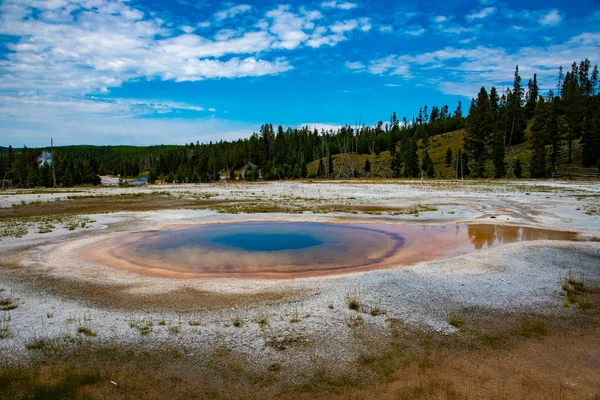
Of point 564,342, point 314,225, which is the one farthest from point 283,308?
point 314,225

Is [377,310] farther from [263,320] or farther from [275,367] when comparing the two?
[275,367]

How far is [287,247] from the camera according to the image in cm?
1745

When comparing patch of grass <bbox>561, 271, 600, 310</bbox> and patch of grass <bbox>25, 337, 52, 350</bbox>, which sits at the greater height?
patch of grass <bbox>561, 271, 600, 310</bbox>

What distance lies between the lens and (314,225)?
2372 cm

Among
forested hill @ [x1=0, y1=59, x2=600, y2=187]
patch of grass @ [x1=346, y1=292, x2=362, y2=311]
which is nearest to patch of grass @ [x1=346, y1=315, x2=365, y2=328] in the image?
patch of grass @ [x1=346, y1=292, x2=362, y2=311]

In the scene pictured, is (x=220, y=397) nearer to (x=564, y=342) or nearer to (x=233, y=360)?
(x=233, y=360)

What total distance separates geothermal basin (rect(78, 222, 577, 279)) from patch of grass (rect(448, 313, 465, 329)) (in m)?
4.89

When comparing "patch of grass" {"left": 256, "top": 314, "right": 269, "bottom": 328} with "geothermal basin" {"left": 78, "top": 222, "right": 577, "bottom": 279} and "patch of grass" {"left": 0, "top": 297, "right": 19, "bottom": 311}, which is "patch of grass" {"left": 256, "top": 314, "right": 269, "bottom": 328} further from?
"patch of grass" {"left": 0, "top": 297, "right": 19, "bottom": 311}

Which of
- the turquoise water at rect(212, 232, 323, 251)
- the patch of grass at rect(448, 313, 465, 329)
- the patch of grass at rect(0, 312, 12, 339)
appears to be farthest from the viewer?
the turquoise water at rect(212, 232, 323, 251)

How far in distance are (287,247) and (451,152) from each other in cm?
10052

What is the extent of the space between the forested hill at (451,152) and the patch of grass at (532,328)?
242 feet

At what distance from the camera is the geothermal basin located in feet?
45.5

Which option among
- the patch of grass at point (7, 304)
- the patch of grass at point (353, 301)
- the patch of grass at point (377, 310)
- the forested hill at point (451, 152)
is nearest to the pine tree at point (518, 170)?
the forested hill at point (451, 152)

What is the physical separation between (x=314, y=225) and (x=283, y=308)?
14566 millimetres
